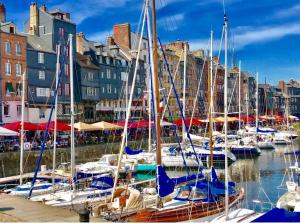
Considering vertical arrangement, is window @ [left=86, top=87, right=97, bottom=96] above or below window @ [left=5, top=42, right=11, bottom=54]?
below

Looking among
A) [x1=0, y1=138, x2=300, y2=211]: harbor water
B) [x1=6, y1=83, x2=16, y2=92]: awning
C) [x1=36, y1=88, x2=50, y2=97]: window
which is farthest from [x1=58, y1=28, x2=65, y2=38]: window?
[x1=0, y1=138, x2=300, y2=211]: harbor water

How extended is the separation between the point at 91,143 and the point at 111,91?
25107mm

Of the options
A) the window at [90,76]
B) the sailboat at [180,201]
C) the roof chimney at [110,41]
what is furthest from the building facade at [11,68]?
the sailboat at [180,201]

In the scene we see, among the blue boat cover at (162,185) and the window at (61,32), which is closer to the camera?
the blue boat cover at (162,185)

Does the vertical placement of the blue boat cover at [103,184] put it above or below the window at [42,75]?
below

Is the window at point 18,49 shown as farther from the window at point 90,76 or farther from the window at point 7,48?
the window at point 90,76

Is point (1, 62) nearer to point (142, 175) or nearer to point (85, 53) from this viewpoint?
point (85, 53)

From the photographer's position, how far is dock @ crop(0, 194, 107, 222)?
45.7ft

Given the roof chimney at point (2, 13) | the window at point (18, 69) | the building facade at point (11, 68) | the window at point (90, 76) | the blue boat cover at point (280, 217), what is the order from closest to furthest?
the blue boat cover at point (280, 217)
the building facade at point (11, 68)
the window at point (18, 69)
the roof chimney at point (2, 13)
the window at point (90, 76)

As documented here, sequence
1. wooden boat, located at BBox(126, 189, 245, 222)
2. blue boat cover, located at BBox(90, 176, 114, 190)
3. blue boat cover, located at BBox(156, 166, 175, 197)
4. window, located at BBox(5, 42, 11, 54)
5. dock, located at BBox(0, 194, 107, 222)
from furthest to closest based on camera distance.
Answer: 1. window, located at BBox(5, 42, 11, 54)
2. blue boat cover, located at BBox(90, 176, 114, 190)
3. blue boat cover, located at BBox(156, 166, 175, 197)
4. wooden boat, located at BBox(126, 189, 245, 222)
5. dock, located at BBox(0, 194, 107, 222)

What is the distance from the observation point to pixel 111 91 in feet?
270

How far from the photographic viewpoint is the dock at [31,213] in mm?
13930

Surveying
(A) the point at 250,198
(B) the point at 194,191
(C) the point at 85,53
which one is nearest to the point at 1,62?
(C) the point at 85,53

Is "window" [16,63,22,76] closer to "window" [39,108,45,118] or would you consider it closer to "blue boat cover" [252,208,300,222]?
"window" [39,108,45,118]
